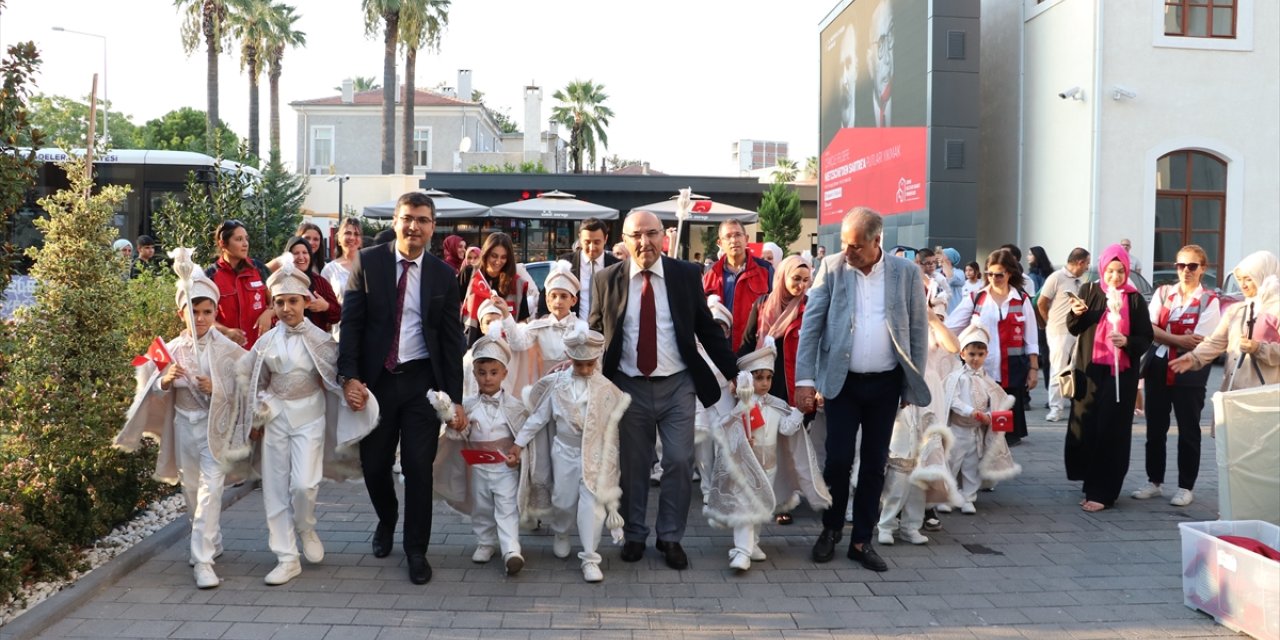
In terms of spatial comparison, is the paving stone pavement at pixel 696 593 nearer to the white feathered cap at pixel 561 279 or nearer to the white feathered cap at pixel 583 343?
the white feathered cap at pixel 583 343

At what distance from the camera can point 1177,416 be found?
7.63 meters

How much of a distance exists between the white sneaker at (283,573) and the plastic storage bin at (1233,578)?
15.5ft

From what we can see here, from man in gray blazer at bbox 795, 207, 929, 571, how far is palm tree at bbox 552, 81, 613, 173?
5970cm

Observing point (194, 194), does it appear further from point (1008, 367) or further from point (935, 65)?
point (935, 65)

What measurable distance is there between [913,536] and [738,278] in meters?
2.45

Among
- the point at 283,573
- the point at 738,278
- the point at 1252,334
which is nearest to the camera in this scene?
the point at 283,573

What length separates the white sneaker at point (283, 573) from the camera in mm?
5582

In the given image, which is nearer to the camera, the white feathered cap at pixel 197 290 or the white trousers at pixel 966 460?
the white feathered cap at pixel 197 290

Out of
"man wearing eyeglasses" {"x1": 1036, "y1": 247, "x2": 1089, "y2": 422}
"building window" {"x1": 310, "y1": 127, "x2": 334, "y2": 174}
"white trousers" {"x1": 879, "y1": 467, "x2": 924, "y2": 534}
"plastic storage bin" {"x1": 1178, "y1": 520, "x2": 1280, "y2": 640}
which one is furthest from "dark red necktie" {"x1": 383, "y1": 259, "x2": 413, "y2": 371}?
"building window" {"x1": 310, "y1": 127, "x2": 334, "y2": 174}

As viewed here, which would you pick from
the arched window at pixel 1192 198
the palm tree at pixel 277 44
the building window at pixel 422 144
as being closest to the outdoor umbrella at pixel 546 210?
the arched window at pixel 1192 198

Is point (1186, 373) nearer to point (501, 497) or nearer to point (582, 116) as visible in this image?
point (501, 497)

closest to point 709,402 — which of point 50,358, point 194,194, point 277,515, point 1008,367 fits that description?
point 277,515

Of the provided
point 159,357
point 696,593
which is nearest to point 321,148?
point 159,357

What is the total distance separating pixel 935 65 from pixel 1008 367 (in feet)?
38.2
